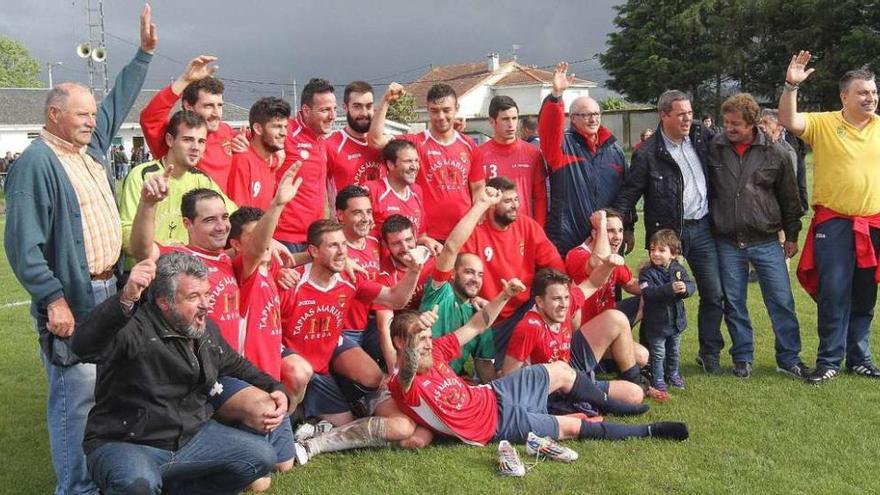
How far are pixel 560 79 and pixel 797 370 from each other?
3.28 m

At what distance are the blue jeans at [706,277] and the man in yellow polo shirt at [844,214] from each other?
80 centimetres

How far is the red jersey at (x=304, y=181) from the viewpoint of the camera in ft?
21.8

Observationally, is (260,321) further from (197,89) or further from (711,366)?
(711,366)

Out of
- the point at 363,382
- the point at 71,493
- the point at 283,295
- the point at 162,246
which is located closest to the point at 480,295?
the point at 363,382

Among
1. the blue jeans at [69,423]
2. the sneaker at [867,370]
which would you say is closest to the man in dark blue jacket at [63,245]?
the blue jeans at [69,423]

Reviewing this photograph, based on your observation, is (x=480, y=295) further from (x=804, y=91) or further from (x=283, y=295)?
(x=804, y=91)

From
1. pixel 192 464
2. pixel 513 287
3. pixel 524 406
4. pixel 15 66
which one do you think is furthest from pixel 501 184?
pixel 15 66

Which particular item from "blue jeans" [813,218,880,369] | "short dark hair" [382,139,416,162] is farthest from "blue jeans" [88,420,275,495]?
"blue jeans" [813,218,880,369]

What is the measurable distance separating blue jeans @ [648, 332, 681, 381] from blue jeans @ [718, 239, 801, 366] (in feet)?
2.26

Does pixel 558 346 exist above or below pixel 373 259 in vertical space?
below

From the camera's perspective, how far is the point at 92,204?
447 cm

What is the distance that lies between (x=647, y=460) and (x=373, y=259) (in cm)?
255

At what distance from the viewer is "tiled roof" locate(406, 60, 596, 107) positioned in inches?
2938

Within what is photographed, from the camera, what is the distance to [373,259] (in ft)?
20.2
